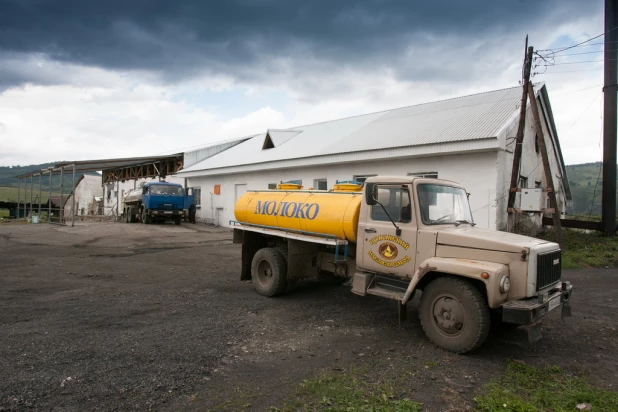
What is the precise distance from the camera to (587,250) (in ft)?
39.8

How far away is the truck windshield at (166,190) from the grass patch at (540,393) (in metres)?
20.6

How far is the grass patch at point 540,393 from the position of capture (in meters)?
3.52

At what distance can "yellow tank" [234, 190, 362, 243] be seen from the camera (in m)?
6.08

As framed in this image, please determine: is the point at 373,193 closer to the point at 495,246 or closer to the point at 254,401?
the point at 495,246

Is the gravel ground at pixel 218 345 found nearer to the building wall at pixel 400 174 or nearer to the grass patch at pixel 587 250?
the grass patch at pixel 587 250

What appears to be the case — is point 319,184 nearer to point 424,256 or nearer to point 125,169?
point 424,256

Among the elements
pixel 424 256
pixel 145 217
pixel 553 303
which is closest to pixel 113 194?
pixel 145 217

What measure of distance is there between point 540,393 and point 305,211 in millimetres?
4075

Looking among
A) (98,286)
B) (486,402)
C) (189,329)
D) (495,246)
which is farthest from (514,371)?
(98,286)

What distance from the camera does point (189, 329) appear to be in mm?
5367

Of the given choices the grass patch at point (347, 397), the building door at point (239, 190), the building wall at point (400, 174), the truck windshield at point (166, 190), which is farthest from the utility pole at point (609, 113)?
the truck windshield at point (166, 190)

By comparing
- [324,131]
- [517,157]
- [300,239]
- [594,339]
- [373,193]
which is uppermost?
[324,131]

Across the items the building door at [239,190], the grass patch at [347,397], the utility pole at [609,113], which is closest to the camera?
the grass patch at [347,397]

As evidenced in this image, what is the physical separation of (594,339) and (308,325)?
3.95 metres
